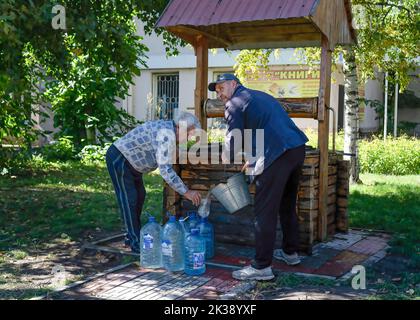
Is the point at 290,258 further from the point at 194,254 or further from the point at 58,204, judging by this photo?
the point at 58,204

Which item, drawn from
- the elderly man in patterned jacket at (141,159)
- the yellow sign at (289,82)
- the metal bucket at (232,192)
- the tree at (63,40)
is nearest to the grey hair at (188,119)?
the elderly man in patterned jacket at (141,159)

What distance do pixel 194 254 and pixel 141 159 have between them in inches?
50.3

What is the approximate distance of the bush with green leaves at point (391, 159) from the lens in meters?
15.2

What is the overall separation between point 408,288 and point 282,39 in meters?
4.13

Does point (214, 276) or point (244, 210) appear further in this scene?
point (244, 210)

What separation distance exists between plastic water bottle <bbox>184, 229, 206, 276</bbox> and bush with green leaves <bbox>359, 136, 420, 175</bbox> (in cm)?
1081

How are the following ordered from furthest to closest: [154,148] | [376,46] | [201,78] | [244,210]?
[376,46]
[201,78]
[244,210]
[154,148]

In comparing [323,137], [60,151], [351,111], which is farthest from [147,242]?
[60,151]

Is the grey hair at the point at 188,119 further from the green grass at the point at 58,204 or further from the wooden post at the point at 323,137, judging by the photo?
the green grass at the point at 58,204

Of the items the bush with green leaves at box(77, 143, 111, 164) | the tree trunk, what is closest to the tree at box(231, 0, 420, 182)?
the tree trunk

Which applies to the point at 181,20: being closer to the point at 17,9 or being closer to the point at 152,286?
the point at 17,9

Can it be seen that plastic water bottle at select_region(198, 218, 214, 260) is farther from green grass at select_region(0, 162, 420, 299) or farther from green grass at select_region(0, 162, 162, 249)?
green grass at select_region(0, 162, 162, 249)

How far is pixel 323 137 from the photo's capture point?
665 centimetres

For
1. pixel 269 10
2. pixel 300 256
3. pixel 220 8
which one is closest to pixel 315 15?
pixel 269 10
